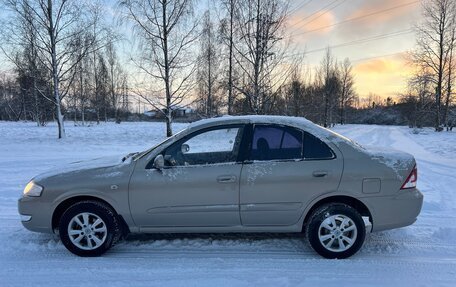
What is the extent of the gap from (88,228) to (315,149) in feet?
9.43

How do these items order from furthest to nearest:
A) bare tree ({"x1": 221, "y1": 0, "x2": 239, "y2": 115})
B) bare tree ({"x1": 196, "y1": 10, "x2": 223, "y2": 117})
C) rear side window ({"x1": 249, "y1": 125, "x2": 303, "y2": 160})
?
bare tree ({"x1": 196, "y1": 10, "x2": 223, "y2": 117}) → bare tree ({"x1": 221, "y1": 0, "x2": 239, "y2": 115}) → rear side window ({"x1": 249, "y1": 125, "x2": 303, "y2": 160})

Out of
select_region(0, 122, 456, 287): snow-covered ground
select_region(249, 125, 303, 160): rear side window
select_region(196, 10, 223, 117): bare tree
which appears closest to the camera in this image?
select_region(0, 122, 456, 287): snow-covered ground

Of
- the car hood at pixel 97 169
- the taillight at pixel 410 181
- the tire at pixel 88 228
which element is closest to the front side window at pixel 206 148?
the car hood at pixel 97 169

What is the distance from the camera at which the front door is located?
4117mm

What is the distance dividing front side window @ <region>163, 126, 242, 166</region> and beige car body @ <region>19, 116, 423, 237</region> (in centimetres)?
9

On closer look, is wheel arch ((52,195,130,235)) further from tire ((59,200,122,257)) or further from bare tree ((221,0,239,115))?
bare tree ((221,0,239,115))

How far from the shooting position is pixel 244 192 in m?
4.10

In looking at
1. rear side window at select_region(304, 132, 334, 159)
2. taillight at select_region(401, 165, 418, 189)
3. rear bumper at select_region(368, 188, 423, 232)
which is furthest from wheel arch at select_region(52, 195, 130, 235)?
taillight at select_region(401, 165, 418, 189)

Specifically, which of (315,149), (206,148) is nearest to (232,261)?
(206,148)

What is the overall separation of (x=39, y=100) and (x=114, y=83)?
1545cm

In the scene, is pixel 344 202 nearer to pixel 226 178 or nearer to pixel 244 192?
pixel 244 192

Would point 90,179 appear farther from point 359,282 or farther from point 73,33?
point 73,33

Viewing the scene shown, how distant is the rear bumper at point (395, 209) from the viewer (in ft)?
13.4

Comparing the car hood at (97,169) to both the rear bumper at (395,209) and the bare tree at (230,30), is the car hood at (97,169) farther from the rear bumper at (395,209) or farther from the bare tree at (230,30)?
the bare tree at (230,30)
